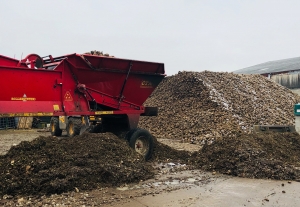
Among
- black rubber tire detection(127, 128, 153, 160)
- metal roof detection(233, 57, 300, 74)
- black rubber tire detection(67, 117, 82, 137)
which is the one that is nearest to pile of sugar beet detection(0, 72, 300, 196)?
black rubber tire detection(127, 128, 153, 160)

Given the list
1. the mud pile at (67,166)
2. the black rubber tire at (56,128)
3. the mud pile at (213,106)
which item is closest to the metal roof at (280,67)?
the mud pile at (213,106)

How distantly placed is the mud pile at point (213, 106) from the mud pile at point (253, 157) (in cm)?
430

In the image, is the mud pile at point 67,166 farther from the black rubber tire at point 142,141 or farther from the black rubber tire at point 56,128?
the black rubber tire at point 56,128

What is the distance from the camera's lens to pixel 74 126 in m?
12.4

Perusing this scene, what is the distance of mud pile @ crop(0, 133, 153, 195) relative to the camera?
185 inches

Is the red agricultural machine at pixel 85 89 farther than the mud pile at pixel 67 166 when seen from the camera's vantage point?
Yes

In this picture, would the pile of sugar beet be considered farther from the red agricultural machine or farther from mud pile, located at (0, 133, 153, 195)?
the red agricultural machine

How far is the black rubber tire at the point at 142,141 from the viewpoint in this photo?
7.28 meters

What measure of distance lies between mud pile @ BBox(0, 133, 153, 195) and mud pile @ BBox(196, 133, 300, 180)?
1771mm

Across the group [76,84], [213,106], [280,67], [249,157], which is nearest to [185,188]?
[249,157]

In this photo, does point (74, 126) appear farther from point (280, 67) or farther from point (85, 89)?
point (280, 67)

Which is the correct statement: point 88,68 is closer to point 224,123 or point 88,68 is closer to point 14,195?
point 14,195

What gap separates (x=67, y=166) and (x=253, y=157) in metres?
3.93

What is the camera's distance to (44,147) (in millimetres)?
5645
